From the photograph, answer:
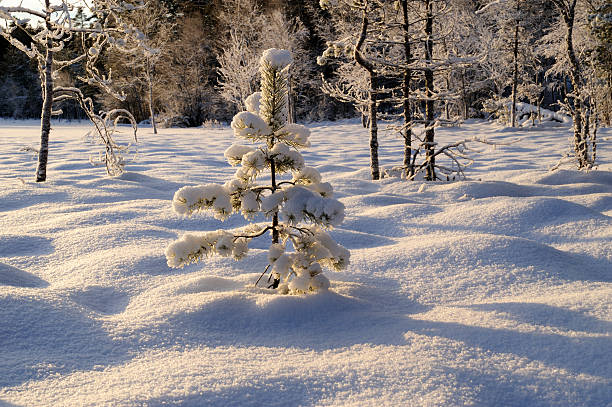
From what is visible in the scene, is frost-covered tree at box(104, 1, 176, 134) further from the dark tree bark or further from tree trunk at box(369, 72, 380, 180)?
the dark tree bark

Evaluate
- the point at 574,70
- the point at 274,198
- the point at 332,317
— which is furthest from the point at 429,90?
the point at 332,317

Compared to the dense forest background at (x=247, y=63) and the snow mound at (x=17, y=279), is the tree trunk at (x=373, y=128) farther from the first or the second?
the dense forest background at (x=247, y=63)

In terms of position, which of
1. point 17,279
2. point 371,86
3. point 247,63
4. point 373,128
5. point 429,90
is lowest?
point 17,279

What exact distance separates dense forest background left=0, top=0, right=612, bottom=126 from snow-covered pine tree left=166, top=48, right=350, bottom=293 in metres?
22.9

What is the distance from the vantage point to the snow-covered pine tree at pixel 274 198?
9.96ft

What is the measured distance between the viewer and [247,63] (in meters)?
31.5

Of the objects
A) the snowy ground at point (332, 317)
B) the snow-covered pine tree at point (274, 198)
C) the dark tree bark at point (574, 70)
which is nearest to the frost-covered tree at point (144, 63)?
the dark tree bark at point (574, 70)

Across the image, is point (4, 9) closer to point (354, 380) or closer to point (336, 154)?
point (354, 380)

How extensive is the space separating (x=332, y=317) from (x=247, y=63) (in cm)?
3075

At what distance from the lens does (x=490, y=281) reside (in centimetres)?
366

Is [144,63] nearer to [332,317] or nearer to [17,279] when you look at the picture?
[17,279]

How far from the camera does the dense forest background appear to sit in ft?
92.9

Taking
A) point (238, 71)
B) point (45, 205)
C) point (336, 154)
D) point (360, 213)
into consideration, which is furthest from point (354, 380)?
point (238, 71)

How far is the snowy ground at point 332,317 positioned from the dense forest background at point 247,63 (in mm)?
21590
